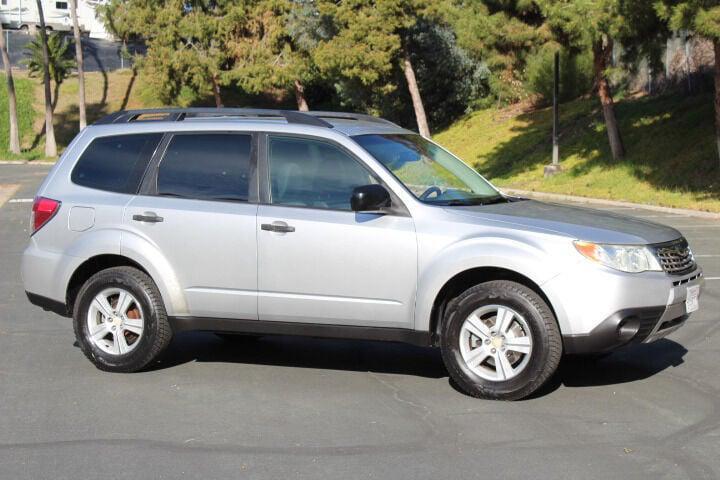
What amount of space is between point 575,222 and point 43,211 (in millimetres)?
3962

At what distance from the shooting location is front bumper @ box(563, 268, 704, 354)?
21.7 ft

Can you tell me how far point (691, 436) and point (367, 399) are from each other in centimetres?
207

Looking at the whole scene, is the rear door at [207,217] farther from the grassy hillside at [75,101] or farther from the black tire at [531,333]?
the grassy hillside at [75,101]

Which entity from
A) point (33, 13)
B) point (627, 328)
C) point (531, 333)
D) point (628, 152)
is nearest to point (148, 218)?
point (531, 333)

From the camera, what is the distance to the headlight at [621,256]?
6.68 m

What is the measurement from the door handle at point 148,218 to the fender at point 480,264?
6.55 ft

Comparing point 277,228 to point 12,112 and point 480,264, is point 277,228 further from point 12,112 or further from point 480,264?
point 12,112

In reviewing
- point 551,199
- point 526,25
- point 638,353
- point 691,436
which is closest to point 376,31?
point 526,25

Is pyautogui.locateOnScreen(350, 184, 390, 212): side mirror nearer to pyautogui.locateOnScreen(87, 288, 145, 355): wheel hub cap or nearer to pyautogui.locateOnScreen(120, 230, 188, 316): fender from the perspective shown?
pyautogui.locateOnScreen(120, 230, 188, 316): fender

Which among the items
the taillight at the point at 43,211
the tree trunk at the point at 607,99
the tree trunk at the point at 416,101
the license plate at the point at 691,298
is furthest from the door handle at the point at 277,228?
the tree trunk at the point at 416,101

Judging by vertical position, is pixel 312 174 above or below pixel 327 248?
above

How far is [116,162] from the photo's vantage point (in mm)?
8086

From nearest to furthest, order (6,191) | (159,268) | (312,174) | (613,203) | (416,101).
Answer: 1. (312,174)
2. (159,268)
3. (613,203)
4. (6,191)
5. (416,101)

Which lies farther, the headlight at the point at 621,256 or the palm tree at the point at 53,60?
the palm tree at the point at 53,60
